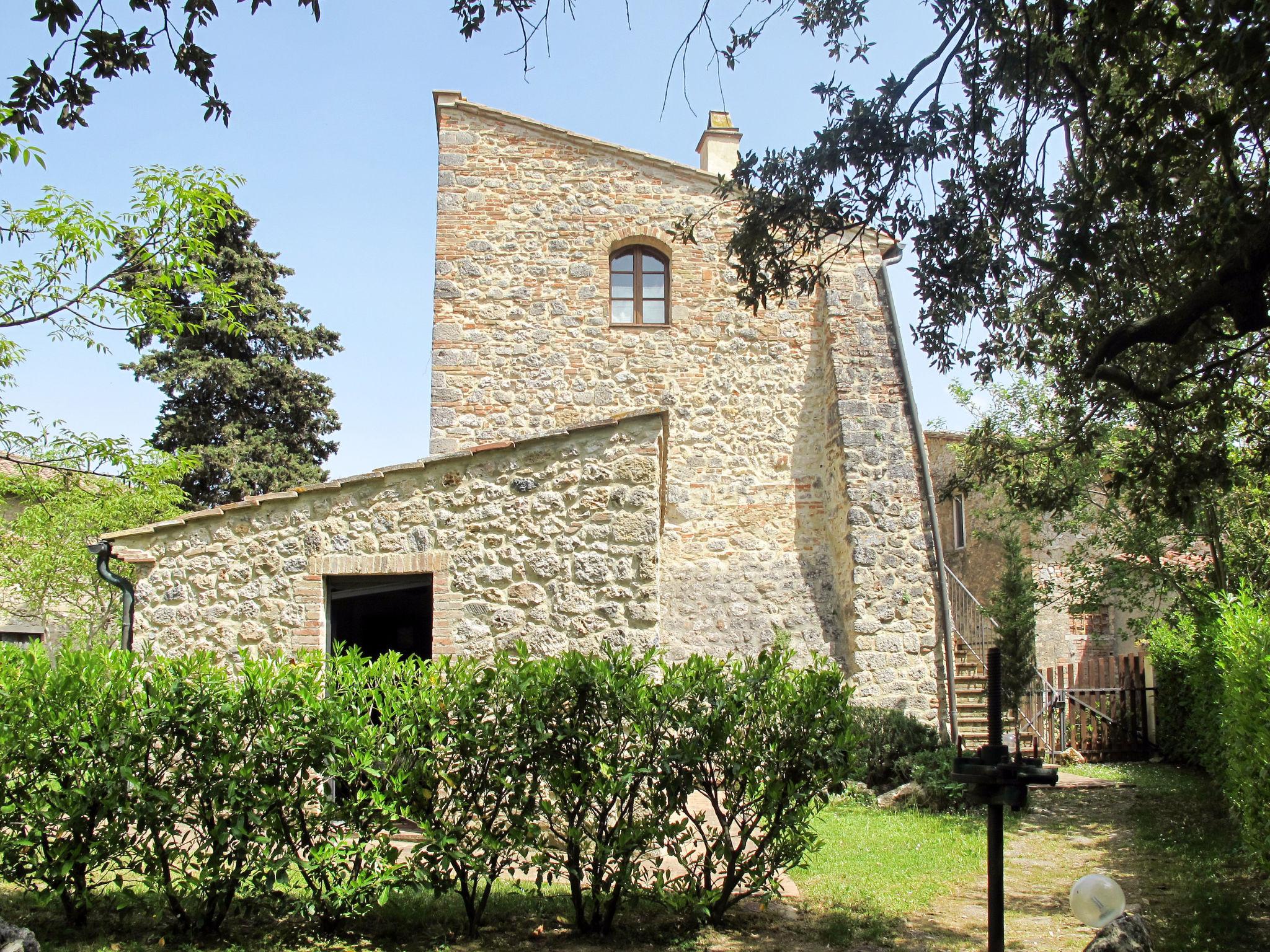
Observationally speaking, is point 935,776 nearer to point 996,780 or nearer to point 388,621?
point 996,780

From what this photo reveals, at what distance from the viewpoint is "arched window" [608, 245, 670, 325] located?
39.3 ft

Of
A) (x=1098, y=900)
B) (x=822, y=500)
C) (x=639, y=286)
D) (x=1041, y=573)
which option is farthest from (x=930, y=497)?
(x=1041, y=573)

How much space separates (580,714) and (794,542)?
7047mm

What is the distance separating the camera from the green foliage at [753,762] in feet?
16.2

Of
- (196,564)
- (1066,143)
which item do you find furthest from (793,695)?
(196,564)

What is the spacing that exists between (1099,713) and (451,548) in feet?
36.8

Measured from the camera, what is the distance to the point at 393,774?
475 cm

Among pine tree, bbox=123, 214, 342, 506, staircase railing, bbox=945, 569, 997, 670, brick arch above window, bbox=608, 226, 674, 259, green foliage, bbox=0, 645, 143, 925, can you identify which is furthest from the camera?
pine tree, bbox=123, 214, 342, 506

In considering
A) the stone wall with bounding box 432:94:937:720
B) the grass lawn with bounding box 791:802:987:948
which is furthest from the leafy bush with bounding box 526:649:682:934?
the stone wall with bounding box 432:94:937:720

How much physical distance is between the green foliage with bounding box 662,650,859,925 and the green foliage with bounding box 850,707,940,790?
5395 mm

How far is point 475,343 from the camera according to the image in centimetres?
1163

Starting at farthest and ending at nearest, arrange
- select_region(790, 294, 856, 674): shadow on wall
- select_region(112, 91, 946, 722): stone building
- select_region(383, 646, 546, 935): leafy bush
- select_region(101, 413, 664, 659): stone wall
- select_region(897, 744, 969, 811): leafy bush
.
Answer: select_region(790, 294, 856, 674): shadow on wall → select_region(112, 91, 946, 722): stone building → select_region(897, 744, 969, 811): leafy bush → select_region(101, 413, 664, 659): stone wall → select_region(383, 646, 546, 935): leafy bush

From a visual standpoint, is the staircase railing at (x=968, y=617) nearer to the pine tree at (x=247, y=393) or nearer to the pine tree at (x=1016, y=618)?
the pine tree at (x=1016, y=618)

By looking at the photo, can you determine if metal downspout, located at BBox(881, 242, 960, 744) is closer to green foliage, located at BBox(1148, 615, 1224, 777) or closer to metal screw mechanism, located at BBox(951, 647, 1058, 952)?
green foliage, located at BBox(1148, 615, 1224, 777)
